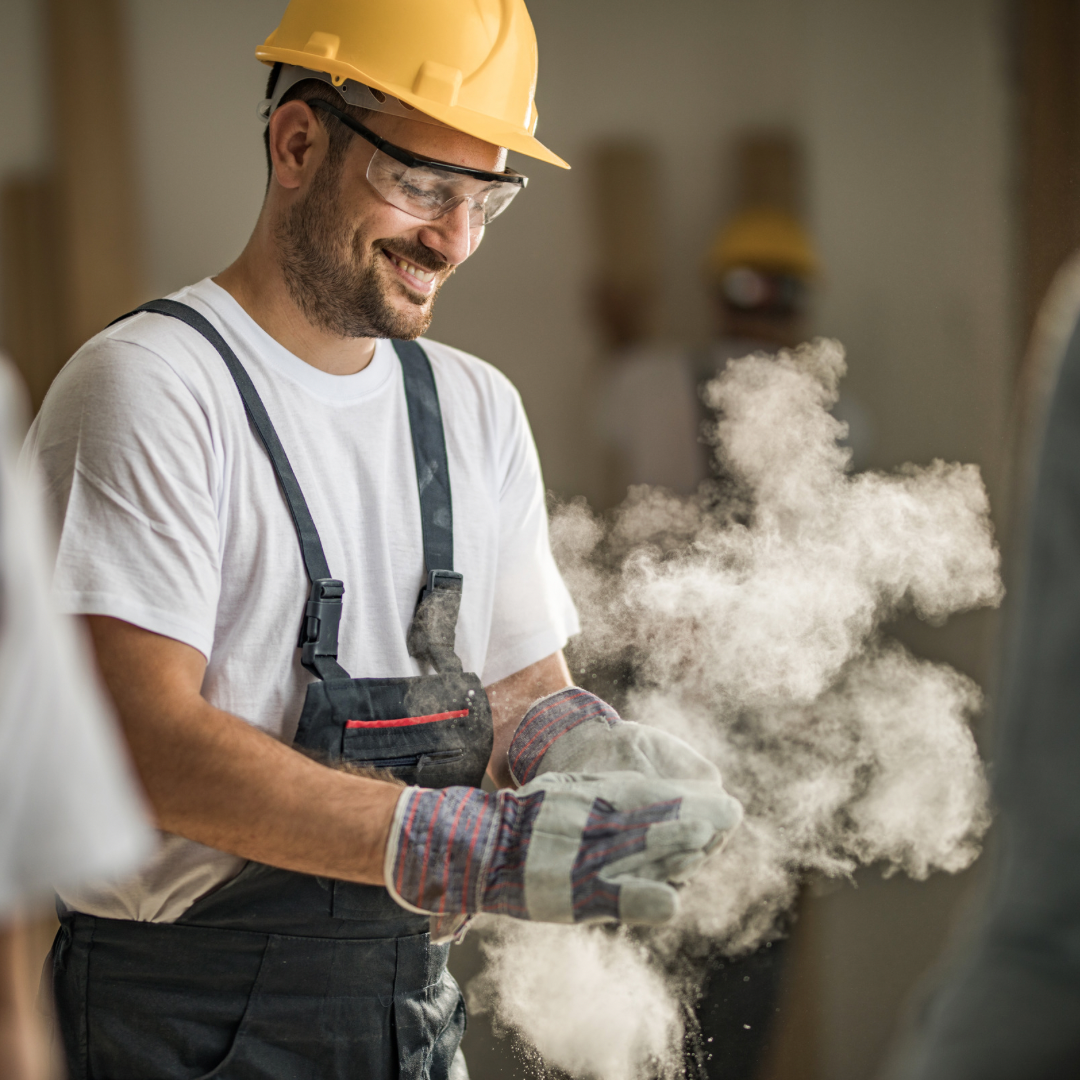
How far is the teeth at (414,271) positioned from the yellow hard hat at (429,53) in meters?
0.21

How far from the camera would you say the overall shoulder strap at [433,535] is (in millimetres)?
1590

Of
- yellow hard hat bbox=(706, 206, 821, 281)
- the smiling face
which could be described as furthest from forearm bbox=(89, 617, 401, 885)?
yellow hard hat bbox=(706, 206, 821, 281)

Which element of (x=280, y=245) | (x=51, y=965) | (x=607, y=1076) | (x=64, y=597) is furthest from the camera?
(x=607, y=1076)

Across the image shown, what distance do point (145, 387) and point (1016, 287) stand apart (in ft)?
5.95

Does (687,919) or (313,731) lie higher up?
(313,731)

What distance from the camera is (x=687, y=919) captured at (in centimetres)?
230

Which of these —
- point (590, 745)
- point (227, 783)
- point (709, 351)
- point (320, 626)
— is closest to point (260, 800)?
point (227, 783)

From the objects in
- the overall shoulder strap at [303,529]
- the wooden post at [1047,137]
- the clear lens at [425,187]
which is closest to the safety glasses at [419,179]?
the clear lens at [425,187]

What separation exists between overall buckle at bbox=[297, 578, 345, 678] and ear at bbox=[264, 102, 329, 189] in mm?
650

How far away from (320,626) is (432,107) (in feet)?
2.52

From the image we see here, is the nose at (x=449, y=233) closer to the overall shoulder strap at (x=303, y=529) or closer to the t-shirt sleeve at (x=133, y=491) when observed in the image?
the overall shoulder strap at (x=303, y=529)

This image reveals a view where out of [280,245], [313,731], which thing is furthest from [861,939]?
[280,245]

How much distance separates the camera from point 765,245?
2549 mm

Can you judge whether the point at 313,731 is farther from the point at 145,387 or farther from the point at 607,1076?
the point at 607,1076
